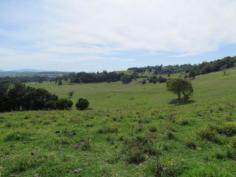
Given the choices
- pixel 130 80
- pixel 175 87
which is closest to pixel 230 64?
pixel 130 80

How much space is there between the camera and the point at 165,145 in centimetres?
1044

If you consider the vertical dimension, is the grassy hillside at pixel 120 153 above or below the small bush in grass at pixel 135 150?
below

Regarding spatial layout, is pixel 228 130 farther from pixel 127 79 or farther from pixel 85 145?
pixel 127 79

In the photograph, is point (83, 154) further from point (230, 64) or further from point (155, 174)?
point (230, 64)

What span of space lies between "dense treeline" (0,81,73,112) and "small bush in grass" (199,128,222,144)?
1911 inches

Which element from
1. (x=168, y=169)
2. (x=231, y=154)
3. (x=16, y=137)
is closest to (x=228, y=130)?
(x=231, y=154)

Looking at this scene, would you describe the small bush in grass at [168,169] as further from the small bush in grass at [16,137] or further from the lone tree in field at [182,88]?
the lone tree in field at [182,88]

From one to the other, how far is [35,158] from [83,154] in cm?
147

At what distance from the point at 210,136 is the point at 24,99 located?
169 ft

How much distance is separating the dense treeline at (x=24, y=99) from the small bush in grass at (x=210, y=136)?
48.6 metres

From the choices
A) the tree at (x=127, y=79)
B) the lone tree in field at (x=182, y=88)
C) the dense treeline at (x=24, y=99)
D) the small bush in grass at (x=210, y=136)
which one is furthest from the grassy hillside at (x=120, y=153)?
the tree at (x=127, y=79)

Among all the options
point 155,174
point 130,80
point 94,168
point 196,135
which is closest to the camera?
point 155,174

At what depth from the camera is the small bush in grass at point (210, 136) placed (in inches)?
458

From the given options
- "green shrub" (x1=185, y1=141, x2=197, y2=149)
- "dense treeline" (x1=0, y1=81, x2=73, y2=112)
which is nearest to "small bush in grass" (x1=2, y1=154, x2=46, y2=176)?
"green shrub" (x1=185, y1=141, x2=197, y2=149)
